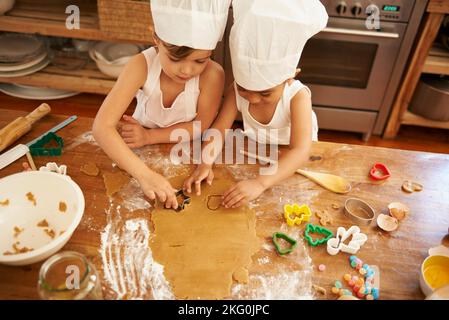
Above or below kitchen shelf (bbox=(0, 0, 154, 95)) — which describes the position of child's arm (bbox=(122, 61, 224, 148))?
above

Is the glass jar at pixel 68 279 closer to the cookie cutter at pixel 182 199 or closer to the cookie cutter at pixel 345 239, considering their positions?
the cookie cutter at pixel 182 199

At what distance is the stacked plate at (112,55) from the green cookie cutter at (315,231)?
159 cm

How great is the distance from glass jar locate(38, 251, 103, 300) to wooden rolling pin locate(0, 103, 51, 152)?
46 centimetres

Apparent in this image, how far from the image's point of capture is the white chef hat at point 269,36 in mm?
796

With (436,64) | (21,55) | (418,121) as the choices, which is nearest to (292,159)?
(436,64)

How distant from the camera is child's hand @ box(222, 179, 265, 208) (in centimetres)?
84

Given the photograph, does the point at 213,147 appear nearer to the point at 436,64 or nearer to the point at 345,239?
the point at 345,239

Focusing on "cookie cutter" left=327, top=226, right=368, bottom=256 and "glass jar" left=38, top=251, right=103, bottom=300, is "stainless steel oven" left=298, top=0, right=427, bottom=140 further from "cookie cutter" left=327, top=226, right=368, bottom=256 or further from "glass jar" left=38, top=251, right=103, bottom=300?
"glass jar" left=38, top=251, right=103, bottom=300

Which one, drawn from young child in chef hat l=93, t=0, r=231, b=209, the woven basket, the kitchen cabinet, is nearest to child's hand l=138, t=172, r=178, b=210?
young child in chef hat l=93, t=0, r=231, b=209

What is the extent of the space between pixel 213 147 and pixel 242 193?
0.18 meters

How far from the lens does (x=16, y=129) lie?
3.11 feet

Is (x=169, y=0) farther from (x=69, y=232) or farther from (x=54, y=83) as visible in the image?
(x=54, y=83)

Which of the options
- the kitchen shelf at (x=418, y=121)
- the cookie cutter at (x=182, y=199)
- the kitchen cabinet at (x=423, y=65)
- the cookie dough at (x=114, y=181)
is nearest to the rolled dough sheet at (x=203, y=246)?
the cookie cutter at (x=182, y=199)

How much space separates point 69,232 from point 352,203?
0.60m
